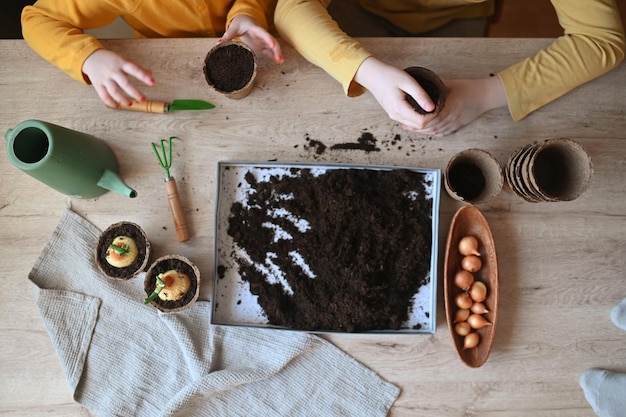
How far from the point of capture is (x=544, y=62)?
2.81 feet

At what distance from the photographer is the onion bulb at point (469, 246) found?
2.75 feet

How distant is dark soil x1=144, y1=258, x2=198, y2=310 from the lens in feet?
2.69

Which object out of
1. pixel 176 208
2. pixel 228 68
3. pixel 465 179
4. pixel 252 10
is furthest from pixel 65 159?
pixel 465 179

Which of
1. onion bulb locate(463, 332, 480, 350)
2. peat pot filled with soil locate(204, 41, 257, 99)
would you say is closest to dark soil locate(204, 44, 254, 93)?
peat pot filled with soil locate(204, 41, 257, 99)

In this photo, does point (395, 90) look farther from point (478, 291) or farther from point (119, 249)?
point (119, 249)

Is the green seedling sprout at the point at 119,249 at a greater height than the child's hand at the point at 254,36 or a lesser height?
lesser

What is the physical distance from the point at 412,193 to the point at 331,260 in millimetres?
204

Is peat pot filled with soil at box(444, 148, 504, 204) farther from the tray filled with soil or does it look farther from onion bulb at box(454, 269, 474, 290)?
onion bulb at box(454, 269, 474, 290)

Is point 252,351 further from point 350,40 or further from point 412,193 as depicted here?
point 350,40

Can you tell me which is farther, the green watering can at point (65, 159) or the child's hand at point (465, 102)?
the child's hand at point (465, 102)

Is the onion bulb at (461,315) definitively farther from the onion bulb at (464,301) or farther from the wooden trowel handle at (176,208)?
the wooden trowel handle at (176,208)

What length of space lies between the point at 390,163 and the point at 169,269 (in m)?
0.47

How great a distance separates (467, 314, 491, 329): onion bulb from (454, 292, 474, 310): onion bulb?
0.07ft

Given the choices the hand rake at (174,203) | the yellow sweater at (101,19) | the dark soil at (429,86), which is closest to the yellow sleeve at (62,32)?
the yellow sweater at (101,19)
